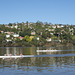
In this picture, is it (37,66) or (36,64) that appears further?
(36,64)

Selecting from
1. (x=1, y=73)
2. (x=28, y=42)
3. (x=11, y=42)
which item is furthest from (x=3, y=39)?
(x=1, y=73)

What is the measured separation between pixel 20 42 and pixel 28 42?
6896 mm

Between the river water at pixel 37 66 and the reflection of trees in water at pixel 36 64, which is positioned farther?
the reflection of trees in water at pixel 36 64

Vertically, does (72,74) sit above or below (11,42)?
below

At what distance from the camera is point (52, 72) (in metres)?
38.8

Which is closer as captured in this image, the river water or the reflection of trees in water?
the river water

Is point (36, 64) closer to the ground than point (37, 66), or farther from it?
farther from it

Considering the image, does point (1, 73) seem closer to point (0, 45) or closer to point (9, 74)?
point (9, 74)

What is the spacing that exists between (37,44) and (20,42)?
14.0 metres

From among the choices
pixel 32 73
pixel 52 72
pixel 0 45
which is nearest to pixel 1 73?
pixel 32 73

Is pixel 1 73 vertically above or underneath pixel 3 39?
underneath

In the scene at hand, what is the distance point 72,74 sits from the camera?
36938 mm

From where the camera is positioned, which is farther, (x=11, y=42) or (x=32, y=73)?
(x=11, y=42)

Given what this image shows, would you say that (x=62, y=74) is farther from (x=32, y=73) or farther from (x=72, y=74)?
(x=32, y=73)
